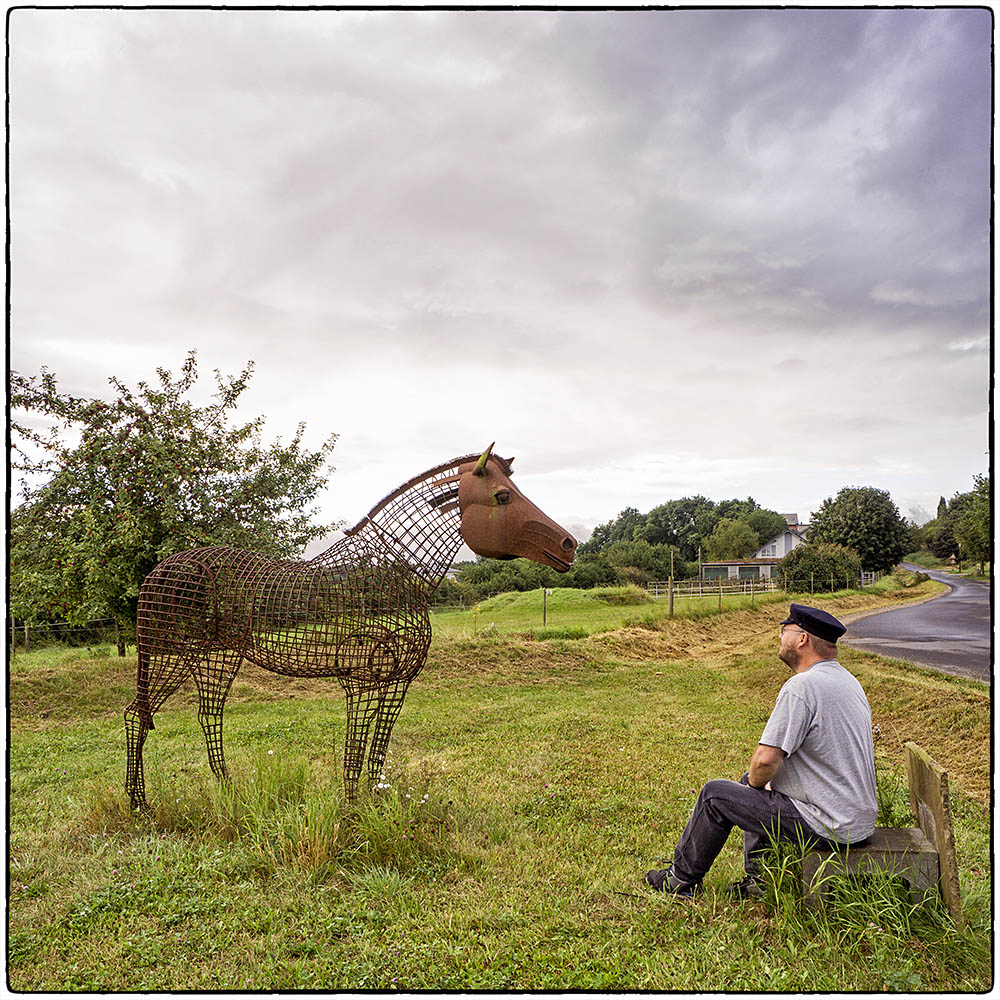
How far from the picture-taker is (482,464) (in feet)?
14.6

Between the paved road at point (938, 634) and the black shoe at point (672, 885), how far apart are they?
5.81 metres

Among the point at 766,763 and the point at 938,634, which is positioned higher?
the point at 766,763

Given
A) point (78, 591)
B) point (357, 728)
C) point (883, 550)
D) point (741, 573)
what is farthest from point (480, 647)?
point (883, 550)

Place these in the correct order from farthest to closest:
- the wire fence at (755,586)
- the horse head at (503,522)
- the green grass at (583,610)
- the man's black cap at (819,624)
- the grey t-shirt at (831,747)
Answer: the wire fence at (755,586), the green grass at (583,610), the horse head at (503,522), the man's black cap at (819,624), the grey t-shirt at (831,747)

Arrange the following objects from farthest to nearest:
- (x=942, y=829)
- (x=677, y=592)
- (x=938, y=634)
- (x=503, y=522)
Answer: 1. (x=677, y=592)
2. (x=938, y=634)
3. (x=503, y=522)
4. (x=942, y=829)

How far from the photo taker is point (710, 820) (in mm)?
3439

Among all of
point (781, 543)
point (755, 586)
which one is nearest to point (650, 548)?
point (755, 586)

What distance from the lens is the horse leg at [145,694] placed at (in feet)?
16.2

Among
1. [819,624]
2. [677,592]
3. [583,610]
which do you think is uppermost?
[819,624]

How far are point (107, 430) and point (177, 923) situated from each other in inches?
321

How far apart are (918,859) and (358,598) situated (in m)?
3.42

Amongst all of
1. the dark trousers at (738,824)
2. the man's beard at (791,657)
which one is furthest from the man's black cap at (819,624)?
the dark trousers at (738,824)

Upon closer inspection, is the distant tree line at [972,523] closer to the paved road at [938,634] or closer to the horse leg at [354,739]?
the paved road at [938,634]

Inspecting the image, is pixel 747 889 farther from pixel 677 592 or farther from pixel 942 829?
pixel 677 592
